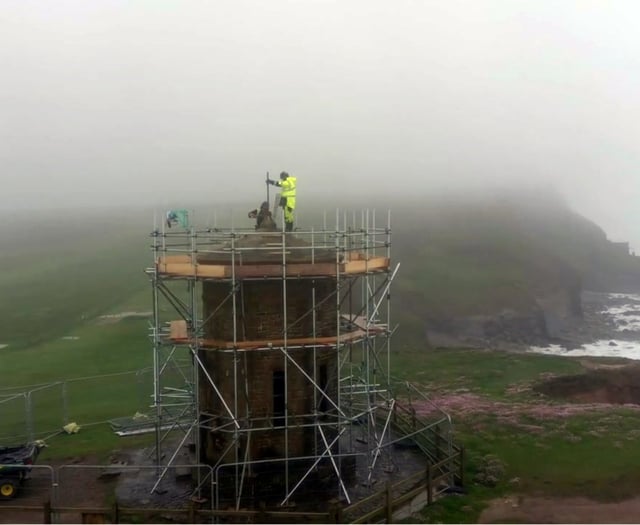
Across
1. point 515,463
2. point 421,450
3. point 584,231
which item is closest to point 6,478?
point 421,450

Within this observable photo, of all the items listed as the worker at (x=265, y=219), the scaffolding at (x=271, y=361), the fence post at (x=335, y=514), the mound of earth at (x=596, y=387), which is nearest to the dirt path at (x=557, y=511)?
the scaffolding at (x=271, y=361)

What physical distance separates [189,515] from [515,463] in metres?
13.0

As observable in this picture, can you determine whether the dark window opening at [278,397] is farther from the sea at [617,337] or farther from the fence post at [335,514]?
the sea at [617,337]

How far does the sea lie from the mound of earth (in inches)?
786

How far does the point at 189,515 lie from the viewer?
58.9ft

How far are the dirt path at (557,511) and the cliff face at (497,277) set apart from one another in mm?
37983

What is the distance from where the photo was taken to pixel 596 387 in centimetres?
3922

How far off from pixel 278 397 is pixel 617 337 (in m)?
64.9

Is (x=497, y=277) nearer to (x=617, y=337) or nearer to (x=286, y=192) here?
(x=617, y=337)

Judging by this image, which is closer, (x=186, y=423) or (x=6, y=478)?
(x=6, y=478)

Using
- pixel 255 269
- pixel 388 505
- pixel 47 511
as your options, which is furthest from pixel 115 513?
pixel 255 269

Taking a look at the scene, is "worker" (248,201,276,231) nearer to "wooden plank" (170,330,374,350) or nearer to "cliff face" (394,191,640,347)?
"wooden plank" (170,330,374,350)

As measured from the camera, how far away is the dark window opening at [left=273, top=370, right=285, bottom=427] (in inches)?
835

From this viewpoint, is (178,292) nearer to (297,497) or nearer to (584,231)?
(297,497)
